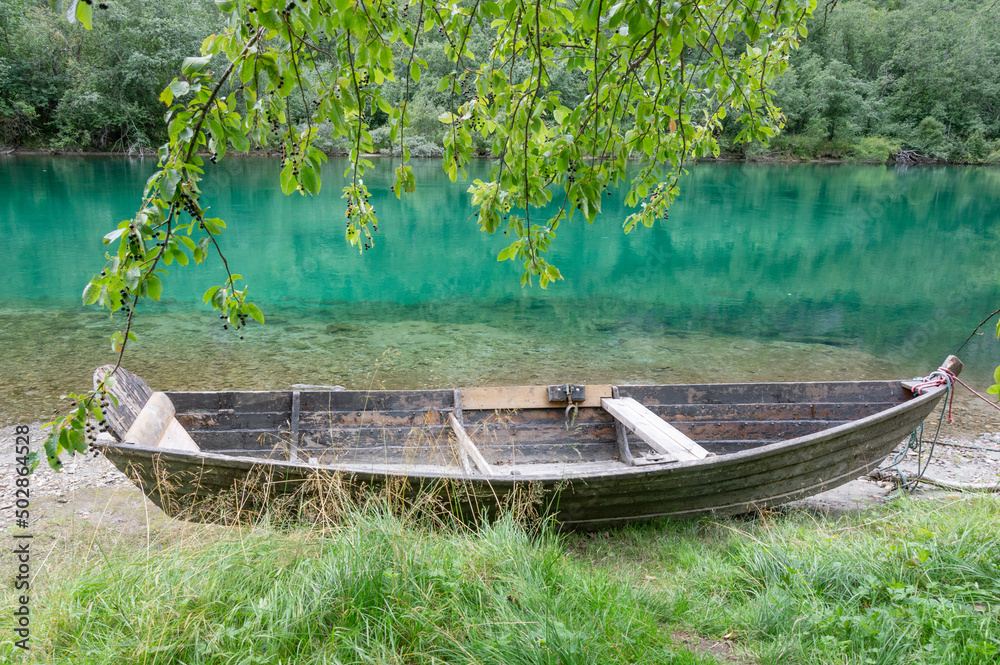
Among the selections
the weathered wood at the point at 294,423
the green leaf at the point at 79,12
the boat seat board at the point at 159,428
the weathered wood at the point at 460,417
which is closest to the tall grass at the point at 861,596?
the weathered wood at the point at 460,417

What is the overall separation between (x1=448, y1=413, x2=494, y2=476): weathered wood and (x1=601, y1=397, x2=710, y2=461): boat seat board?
129 centimetres

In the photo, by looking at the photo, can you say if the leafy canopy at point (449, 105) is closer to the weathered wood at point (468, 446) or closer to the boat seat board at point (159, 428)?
the weathered wood at point (468, 446)

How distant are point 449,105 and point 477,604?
2.11 meters

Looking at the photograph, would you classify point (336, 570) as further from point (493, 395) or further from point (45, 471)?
point (45, 471)

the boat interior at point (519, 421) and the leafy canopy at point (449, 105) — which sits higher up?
the leafy canopy at point (449, 105)

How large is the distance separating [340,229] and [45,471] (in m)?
16.9

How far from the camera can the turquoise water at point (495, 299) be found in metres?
9.38

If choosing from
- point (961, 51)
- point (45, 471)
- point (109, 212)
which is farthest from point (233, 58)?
point (961, 51)

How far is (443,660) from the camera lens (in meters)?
2.28

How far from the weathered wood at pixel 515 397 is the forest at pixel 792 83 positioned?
111 ft

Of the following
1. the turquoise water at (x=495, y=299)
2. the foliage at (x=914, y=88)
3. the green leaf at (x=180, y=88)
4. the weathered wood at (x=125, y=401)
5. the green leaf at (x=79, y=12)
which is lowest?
the turquoise water at (x=495, y=299)

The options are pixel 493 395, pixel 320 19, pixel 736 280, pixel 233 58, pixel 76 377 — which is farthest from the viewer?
pixel 736 280

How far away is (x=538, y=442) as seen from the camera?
582 centimetres

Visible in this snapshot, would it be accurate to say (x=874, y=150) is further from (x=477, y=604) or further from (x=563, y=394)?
(x=477, y=604)
